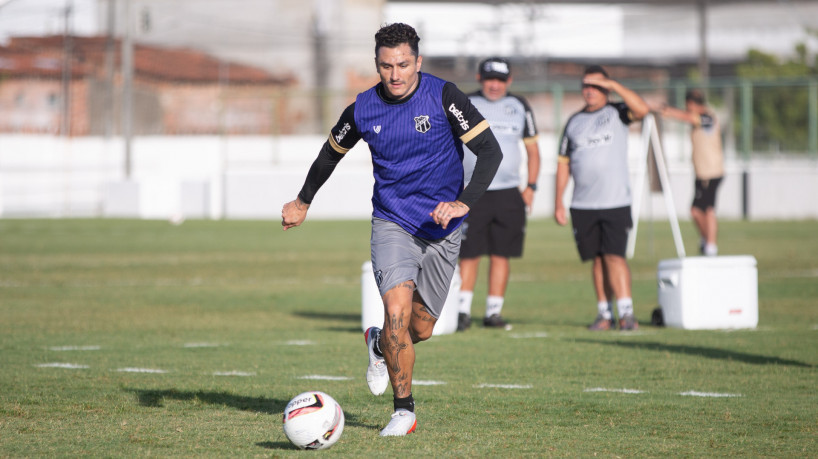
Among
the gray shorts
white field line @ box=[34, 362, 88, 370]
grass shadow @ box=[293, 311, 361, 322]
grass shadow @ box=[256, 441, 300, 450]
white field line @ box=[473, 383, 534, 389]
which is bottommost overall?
grass shadow @ box=[256, 441, 300, 450]

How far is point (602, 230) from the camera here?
10547 millimetres

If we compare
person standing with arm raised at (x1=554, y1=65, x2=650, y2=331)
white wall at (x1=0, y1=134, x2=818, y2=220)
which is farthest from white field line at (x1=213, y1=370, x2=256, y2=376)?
white wall at (x1=0, y1=134, x2=818, y2=220)

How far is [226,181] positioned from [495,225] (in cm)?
2734

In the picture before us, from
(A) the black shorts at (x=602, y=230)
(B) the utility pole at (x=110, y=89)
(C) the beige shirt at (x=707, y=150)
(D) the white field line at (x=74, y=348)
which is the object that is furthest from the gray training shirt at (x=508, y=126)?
(B) the utility pole at (x=110, y=89)

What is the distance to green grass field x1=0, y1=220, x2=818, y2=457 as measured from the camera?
19.0ft

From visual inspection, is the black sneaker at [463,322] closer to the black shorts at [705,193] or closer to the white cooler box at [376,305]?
the white cooler box at [376,305]

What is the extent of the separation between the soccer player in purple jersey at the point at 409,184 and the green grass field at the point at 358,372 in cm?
46

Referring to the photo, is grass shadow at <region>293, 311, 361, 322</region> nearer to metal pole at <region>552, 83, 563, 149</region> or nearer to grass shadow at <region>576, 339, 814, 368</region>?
grass shadow at <region>576, 339, 814, 368</region>

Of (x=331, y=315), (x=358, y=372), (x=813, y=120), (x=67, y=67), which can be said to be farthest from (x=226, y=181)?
(x=358, y=372)

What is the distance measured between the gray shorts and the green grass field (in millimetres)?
739

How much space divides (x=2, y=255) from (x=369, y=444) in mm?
16396

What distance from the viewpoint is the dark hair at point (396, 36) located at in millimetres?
5914

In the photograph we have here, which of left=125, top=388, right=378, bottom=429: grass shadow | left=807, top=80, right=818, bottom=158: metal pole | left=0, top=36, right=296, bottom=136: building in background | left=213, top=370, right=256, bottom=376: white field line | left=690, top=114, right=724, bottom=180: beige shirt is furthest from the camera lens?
left=0, top=36, right=296, bottom=136: building in background

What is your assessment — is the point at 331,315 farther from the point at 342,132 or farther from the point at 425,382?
the point at 342,132
